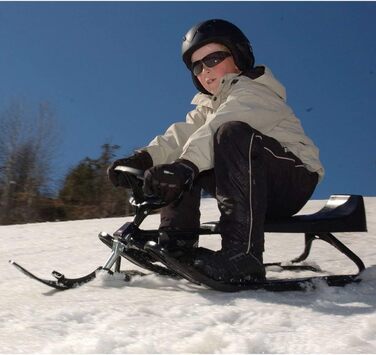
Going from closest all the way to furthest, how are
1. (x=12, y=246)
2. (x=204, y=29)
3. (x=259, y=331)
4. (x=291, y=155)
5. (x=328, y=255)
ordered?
(x=259, y=331)
(x=291, y=155)
(x=204, y=29)
(x=328, y=255)
(x=12, y=246)

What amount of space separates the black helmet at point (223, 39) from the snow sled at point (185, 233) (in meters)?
0.68

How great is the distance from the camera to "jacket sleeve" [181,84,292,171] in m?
2.04

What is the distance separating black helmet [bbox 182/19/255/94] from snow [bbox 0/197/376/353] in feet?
3.42

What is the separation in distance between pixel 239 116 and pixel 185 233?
61 centimetres

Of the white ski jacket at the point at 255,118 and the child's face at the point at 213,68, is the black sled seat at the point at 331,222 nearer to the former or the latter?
the white ski jacket at the point at 255,118

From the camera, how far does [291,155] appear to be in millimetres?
2219

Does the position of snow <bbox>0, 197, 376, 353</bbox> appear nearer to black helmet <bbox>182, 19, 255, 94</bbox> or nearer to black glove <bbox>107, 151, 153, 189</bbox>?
black glove <bbox>107, 151, 153, 189</bbox>

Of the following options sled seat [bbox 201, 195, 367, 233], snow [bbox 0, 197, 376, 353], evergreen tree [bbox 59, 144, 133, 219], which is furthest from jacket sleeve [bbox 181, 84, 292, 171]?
evergreen tree [bbox 59, 144, 133, 219]

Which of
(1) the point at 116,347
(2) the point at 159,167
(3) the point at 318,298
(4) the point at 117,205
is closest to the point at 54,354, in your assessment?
(1) the point at 116,347

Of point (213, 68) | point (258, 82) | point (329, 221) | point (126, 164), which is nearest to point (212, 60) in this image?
point (213, 68)

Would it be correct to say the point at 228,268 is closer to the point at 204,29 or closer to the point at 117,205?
the point at 204,29

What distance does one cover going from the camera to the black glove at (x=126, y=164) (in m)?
2.31

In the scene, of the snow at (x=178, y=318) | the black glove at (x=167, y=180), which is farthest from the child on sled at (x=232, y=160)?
the snow at (x=178, y=318)

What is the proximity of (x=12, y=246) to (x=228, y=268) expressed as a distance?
223cm
